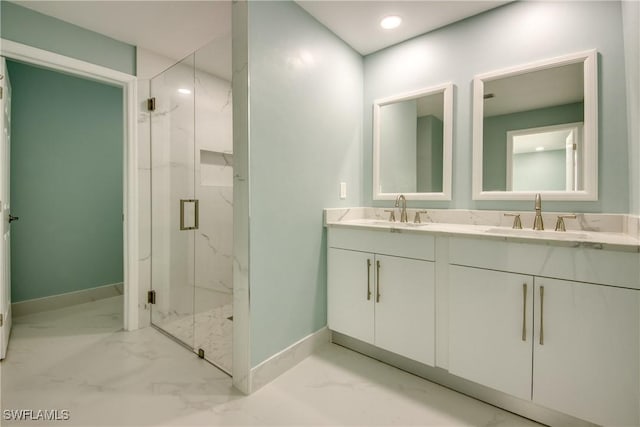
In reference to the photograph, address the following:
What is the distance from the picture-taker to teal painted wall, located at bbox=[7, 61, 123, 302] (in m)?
2.68

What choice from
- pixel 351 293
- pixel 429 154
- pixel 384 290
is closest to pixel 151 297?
pixel 351 293

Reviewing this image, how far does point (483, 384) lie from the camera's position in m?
1.44

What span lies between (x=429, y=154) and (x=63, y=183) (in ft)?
11.8

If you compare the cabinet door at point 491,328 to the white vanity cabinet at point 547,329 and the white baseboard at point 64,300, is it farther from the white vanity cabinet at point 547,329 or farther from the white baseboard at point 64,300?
the white baseboard at point 64,300

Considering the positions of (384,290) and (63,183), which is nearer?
(384,290)

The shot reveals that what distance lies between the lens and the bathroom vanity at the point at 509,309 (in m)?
1.15

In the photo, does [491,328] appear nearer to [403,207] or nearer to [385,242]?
[385,242]

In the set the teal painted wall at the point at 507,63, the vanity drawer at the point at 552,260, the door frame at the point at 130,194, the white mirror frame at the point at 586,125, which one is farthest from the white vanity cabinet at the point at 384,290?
the door frame at the point at 130,194

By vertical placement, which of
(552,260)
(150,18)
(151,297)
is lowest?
(151,297)

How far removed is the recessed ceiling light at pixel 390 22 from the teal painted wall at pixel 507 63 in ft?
0.77

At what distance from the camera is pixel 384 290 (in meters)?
1.80

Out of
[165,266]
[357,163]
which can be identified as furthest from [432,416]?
[165,266]

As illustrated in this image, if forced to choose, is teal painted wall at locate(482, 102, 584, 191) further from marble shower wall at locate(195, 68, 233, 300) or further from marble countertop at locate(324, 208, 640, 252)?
marble shower wall at locate(195, 68, 233, 300)

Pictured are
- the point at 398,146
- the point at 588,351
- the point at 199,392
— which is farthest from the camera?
the point at 398,146
